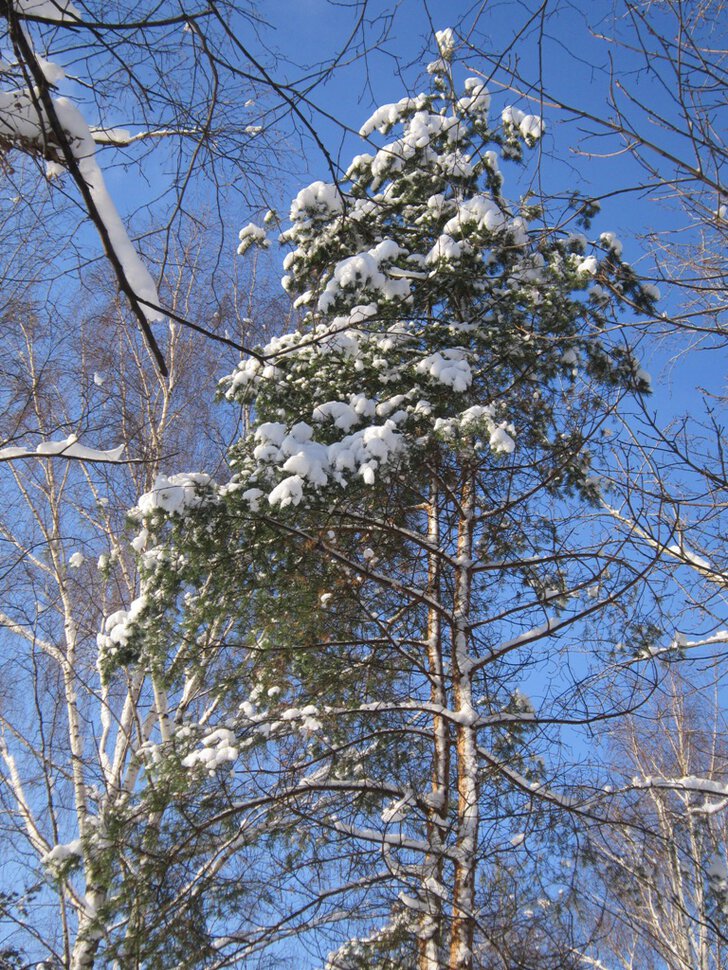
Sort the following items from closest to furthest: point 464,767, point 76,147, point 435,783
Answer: point 76,147, point 464,767, point 435,783

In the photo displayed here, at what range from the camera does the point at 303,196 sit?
7137 mm

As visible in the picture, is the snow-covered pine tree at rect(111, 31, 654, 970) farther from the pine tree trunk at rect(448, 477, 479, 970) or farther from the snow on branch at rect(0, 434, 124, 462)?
the snow on branch at rect(0, 434, 124, 462)

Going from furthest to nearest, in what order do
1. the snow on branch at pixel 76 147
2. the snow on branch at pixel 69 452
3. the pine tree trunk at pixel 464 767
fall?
the pine tree trunk at pixel 464 767 < the snow on branch at pixel 69 452 < the snow on branch at pixel 76 147

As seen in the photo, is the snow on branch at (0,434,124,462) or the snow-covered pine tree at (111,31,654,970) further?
the snow-covered pine tree at (111,31,654,970)

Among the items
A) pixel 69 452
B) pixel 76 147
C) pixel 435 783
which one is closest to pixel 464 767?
pixel 435 783

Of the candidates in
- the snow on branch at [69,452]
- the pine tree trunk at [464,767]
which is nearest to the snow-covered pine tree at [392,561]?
the pine tree trunk at [464,767]

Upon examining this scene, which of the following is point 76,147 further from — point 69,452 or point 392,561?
point 392,561

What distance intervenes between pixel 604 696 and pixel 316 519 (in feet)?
8.35

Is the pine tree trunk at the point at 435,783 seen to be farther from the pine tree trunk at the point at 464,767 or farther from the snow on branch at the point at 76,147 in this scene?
the snow on branch at the point at 76,147

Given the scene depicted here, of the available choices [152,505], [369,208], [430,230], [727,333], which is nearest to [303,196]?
[369,208]

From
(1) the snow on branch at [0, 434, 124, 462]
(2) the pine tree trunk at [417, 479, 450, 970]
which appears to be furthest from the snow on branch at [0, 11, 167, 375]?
(2) the pine tree trunk at [417, 479, 450, 970]

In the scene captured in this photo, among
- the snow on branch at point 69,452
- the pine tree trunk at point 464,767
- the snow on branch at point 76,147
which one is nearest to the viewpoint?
the snow on branch at point 76,147

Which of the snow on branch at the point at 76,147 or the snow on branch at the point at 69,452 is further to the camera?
the snow on branch at the point at 69,452

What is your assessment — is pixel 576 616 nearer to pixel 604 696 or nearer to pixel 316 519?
pixel 604 696
